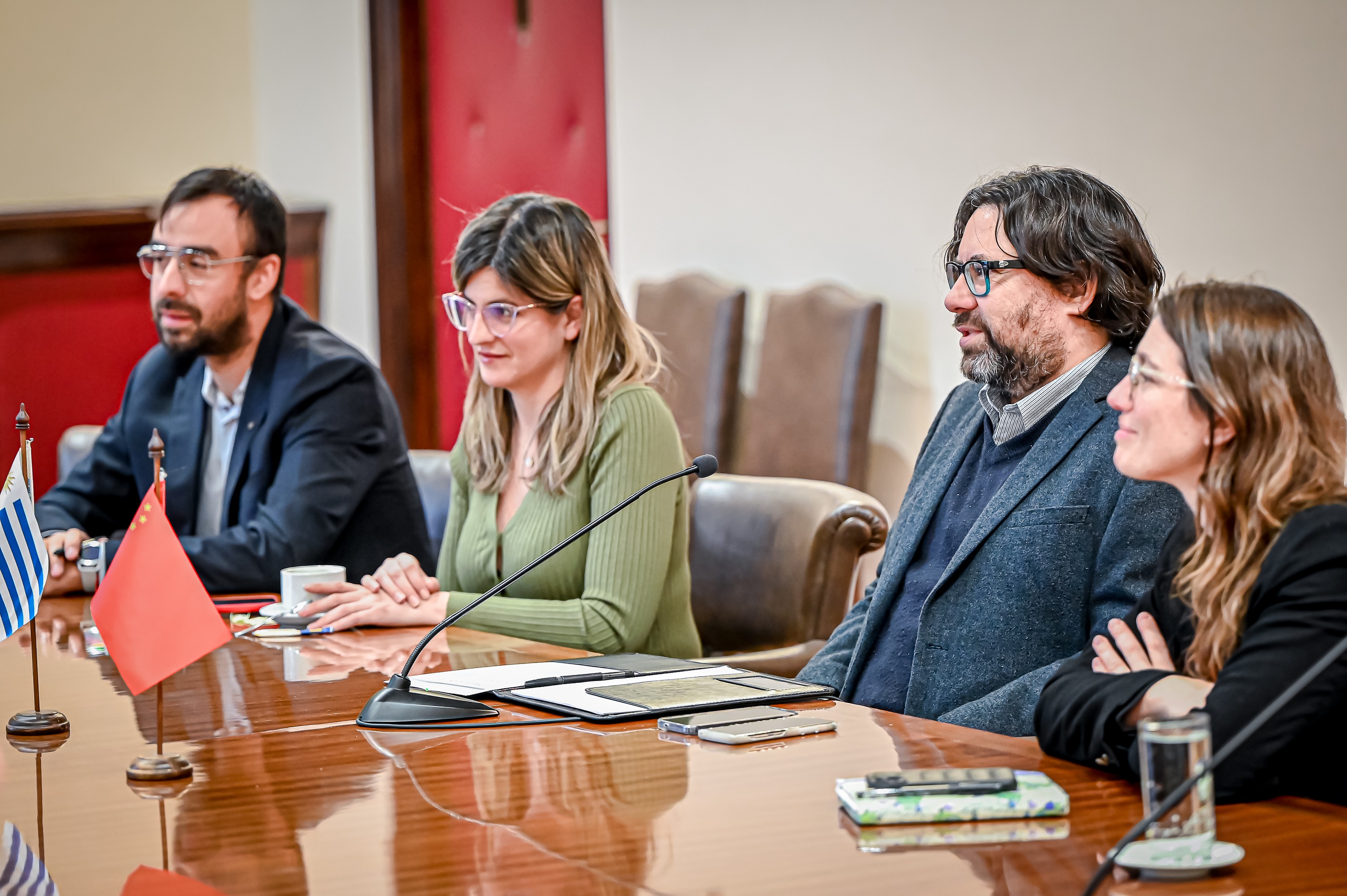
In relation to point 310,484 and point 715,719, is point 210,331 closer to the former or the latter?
point 310,484

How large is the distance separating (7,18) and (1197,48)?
5114mm

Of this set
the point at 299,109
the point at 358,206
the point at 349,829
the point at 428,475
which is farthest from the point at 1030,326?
the point at 299,109

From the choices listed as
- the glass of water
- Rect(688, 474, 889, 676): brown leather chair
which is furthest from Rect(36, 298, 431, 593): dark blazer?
the glass of water

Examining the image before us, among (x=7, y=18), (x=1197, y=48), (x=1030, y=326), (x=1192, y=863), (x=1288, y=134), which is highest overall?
(x=7, y=18)

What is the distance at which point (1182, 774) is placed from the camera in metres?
1.15

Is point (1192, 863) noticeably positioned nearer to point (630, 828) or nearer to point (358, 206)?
point (630, 828)

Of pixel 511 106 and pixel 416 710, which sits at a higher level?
pixel 511 106

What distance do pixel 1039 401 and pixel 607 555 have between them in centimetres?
75

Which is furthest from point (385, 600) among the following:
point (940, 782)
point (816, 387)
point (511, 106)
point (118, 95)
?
point (118, 95)

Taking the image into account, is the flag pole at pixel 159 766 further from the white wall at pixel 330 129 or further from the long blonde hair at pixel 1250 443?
the white wall at pixel 330 129

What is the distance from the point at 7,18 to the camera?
623 centimetres

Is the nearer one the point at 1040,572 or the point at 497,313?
the point at 1040,572

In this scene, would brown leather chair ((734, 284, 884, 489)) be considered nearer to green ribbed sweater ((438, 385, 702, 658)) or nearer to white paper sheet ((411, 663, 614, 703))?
green ribbed sweater ((438, 385, 702, 658))

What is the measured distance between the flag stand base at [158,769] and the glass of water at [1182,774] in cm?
95
